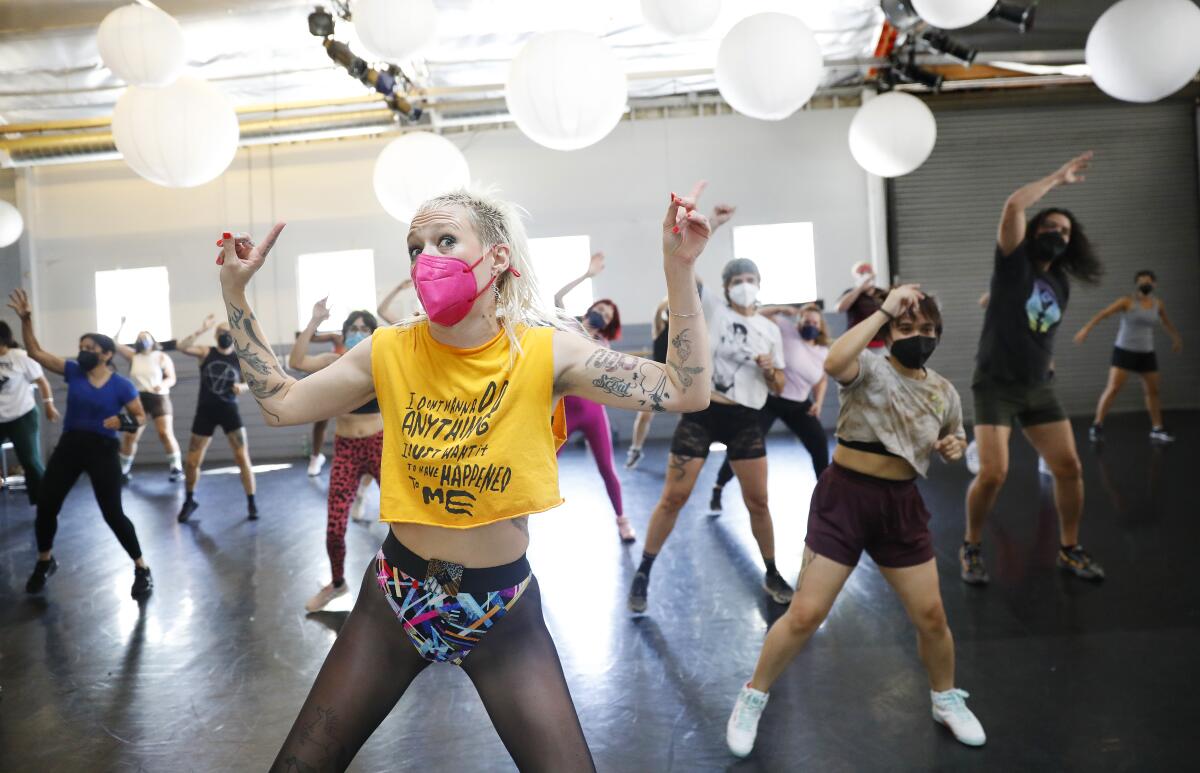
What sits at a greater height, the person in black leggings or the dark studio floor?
the person in black leggings

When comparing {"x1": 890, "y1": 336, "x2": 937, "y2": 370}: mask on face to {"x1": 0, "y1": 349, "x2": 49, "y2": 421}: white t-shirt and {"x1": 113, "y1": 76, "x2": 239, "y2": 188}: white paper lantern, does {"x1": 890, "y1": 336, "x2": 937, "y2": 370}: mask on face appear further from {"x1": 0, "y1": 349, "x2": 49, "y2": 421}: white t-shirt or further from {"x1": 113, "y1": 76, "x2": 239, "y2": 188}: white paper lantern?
{"x1": 0, "y1": 349, "x2": 49, "y2": 421}: white t-shirt

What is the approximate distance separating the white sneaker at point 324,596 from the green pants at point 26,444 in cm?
355

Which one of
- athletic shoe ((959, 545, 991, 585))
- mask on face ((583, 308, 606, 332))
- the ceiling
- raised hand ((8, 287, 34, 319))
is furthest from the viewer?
the ceiling

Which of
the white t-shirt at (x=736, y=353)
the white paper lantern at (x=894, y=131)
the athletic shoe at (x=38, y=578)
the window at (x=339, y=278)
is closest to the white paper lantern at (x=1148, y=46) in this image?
the white paper lantern at (x=894, y=131)

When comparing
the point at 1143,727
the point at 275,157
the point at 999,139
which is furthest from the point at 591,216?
the point at 1143,727

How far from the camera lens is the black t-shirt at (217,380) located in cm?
631

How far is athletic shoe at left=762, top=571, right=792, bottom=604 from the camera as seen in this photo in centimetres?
378

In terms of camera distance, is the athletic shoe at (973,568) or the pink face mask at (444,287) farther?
the athletic shoe at (973,568)

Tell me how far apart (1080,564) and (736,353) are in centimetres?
211

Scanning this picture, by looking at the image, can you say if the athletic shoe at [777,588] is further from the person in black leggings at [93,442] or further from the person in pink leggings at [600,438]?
the person in black leggings at [93,442]

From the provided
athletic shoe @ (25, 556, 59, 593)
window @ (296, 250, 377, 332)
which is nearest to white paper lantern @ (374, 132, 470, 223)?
athletic shoe @ (25, 556, 59, 593)

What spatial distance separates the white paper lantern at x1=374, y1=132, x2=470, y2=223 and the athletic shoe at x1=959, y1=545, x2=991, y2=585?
433 cm

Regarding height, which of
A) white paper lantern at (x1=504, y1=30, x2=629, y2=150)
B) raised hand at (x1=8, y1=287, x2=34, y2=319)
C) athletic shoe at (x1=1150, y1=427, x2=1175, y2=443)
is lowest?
athletic shoe at (x1=1150, y1=427, x2=1175, y2=443)

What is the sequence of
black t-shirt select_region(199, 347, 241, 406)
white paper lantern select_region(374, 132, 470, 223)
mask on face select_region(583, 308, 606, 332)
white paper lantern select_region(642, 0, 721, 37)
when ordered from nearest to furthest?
white paper lantern select_region(642, 0, 721, 37) < mask on face select_region(583, 308, 606, 332) < white paper lantern select_region(374, 132, 470, 223) < black t-shirt select_region(199, 347, 241, 406)
